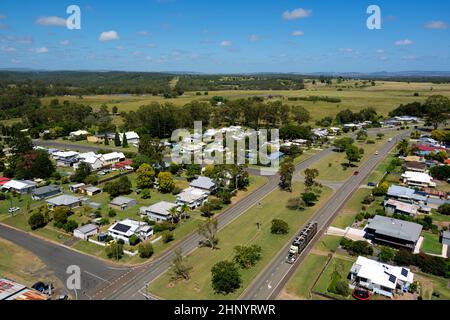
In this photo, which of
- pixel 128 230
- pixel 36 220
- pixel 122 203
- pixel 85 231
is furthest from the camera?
pixel 122 203

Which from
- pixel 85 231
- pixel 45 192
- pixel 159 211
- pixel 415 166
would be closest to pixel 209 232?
pixel 159 211

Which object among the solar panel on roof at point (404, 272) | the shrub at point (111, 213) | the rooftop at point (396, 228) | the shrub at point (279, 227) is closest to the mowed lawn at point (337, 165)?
the rooftop at point (396, 228)

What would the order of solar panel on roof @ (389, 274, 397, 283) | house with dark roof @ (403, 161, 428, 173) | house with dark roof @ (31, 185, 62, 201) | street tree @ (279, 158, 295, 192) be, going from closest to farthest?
1. solar panel on roof @ (389, 274, 397, 283)
2. house with dark roof @ (31, 185, 62, 201)
3. street tree @ (279, 158, 295, 192)
4. house with dark roof @ (403, 161, 428, 173)

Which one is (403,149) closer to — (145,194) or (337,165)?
(337,165)

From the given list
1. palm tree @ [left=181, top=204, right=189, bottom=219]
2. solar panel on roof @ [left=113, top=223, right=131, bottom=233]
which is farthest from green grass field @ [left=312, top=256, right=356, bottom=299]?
solar panel on roof @ [left=113, top=223, right=131, bottom=233]

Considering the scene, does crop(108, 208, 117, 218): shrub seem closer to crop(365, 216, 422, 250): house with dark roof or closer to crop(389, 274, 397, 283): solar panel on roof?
crop(365, 216, 422, 250): house with dark roof
